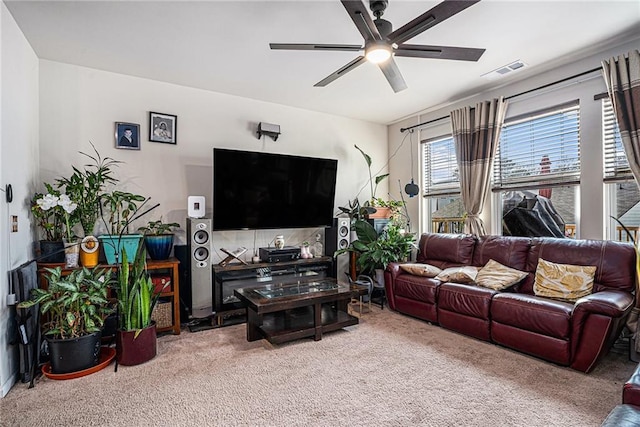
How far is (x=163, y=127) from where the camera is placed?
3674mm

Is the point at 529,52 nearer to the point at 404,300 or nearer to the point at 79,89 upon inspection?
the point at 404,300

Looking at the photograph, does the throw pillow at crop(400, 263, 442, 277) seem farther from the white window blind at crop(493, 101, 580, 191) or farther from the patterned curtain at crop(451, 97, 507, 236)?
the white window blind at crop(493, 101, 580, 191)

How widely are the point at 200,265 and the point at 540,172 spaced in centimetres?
373

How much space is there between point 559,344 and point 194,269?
3.20 m

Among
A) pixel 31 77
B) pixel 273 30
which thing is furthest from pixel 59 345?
pixel 273 30

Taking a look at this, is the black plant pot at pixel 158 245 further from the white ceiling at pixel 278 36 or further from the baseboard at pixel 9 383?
the white ceiling at pixel 278 36

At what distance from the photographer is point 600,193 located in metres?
3.08

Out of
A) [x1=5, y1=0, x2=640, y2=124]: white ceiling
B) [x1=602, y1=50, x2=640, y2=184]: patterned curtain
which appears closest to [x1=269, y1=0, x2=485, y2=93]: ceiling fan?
[x1=5, y1=0, x2=640, y2=124]: white ceiling

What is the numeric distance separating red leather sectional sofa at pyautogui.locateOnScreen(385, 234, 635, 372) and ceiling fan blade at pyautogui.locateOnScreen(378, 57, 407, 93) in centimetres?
193

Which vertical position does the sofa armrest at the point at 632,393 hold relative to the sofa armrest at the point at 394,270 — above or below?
below

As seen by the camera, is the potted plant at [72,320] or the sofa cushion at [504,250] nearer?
the potted plant at [72,320]

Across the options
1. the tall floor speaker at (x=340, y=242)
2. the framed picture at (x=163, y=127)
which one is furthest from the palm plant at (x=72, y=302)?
the tall floor speaker at (x=340, y=242)

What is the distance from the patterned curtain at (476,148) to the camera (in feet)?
12.5

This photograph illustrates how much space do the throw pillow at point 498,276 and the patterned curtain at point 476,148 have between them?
0.73m
